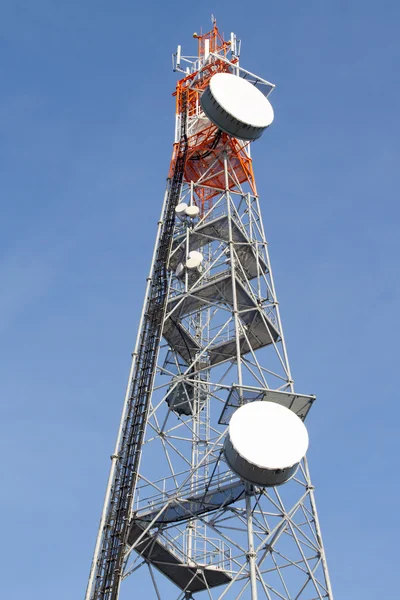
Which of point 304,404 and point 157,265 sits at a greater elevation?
point 157,265

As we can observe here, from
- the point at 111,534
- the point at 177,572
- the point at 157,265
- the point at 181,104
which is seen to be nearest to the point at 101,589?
the point at 111,534

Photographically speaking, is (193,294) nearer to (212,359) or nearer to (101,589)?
(212,359)

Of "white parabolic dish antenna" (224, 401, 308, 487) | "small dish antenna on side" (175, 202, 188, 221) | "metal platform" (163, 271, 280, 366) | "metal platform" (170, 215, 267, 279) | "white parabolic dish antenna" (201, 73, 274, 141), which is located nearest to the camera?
"white parabolic dish antenna" (224, 401, 308, 487)

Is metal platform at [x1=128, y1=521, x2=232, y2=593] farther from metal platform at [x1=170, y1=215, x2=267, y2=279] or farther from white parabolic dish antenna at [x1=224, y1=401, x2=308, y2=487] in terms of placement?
metal platform at [x1=170, y1=215, x2=267, y2=279]

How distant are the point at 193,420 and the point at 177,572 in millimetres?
7102

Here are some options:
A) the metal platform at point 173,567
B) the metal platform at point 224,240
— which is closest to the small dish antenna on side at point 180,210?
the metal platform at point 224,240

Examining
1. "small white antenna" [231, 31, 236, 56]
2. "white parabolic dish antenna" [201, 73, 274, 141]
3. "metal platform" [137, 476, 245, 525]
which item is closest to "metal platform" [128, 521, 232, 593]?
"metal platform" [137, 476, 245, 525]

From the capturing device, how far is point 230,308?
36.6 meters

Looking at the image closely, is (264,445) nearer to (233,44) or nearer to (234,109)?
(234,109)

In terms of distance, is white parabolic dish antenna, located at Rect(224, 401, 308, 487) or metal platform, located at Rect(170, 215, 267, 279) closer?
white parabolic dish antenna, located at Rect(224, 401, 308, 487)

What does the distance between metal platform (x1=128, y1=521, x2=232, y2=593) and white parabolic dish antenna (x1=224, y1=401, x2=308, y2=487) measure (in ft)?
17.9

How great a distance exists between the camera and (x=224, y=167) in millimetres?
42438

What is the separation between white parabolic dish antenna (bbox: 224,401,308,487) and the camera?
94.6ft

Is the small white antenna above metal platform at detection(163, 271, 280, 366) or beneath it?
above
